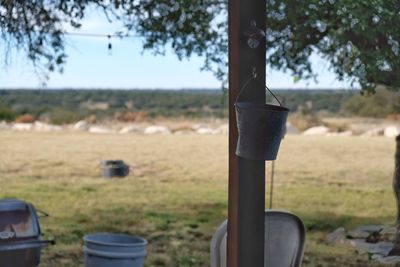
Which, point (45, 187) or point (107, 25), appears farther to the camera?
point (45, 187)

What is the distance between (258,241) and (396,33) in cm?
269

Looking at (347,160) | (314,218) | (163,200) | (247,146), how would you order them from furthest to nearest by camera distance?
(347,160), (163,200), (314,218), (247,146)

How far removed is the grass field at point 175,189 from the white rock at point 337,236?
114mm

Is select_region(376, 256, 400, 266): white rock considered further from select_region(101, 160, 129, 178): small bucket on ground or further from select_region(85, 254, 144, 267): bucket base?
select_region(101, 160, 129, 178): small bucket on ground

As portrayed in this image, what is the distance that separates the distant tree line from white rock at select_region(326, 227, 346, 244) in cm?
1285

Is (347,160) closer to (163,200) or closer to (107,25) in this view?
(163,200)

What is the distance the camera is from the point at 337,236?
7.82m

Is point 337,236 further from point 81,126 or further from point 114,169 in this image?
point 81,126

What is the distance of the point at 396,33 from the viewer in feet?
16.9

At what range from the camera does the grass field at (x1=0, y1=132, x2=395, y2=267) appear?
24.6ft

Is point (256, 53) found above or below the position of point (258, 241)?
above

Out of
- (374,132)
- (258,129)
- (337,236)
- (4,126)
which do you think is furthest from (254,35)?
(4,126)

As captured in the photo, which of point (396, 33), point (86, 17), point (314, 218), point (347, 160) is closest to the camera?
point (396, 33)

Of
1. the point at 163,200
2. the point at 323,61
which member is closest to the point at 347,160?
the point at 163,200
